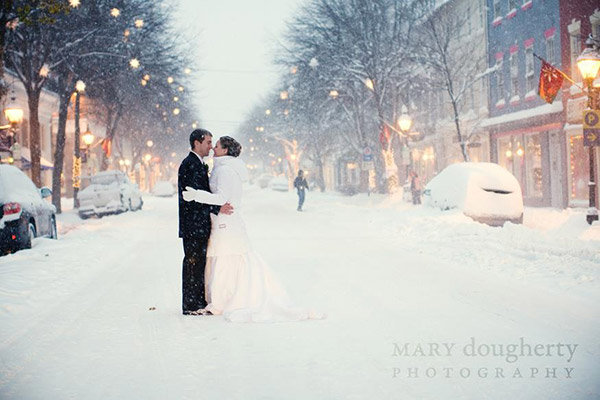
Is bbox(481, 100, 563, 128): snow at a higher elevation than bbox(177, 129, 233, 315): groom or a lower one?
higher

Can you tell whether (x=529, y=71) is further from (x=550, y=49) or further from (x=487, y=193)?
(x=487, y=193)

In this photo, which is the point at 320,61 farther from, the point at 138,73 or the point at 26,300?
the point at 26,300

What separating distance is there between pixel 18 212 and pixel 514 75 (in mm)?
25212

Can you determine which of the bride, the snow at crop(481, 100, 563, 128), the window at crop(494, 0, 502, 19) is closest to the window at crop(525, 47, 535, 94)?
the snow at crop(481, 100, 563, 128)

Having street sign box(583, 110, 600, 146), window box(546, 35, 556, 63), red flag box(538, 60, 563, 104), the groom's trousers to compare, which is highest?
window box(546, 35, 556, 63)

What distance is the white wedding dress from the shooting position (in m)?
6.62

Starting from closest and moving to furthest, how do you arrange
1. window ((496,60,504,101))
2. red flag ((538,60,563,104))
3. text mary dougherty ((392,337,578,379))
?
text mary dougherty ((392,337,578,379)), red flag ((538,60,563,104)), window ((496,60,504,101))

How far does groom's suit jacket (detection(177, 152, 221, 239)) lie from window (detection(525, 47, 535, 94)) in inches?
1006

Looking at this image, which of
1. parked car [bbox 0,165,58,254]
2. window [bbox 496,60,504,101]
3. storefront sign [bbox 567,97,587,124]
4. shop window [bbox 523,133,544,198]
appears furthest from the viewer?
window [bbox 496,60,504,101]

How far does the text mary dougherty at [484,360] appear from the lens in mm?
4609

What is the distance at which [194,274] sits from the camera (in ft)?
22.6

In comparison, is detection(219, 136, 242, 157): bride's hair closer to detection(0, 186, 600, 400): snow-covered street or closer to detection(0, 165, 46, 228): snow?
detection(0, 186, 600, 400): snow-covered street

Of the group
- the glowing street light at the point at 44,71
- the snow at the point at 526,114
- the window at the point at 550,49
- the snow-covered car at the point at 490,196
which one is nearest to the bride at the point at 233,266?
the snow-covered car at the point at 490,196

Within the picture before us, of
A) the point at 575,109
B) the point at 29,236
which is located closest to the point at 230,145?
the point at 29,236
